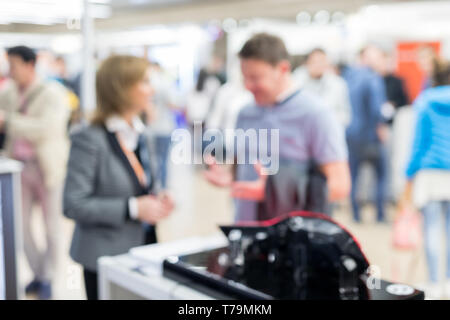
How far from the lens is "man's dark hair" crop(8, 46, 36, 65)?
2.97m

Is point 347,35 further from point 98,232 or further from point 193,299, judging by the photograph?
point 193,299

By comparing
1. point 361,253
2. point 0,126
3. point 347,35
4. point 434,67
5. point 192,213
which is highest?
point 347,35

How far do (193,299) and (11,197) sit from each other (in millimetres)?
1221

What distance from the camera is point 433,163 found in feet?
10.8

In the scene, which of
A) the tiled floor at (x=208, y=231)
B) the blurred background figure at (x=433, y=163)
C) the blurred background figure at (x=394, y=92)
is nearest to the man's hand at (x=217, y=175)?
the tiled floor at (x=208, y=231)

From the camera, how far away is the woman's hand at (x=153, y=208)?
2.02m

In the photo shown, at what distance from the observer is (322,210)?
2.20 m

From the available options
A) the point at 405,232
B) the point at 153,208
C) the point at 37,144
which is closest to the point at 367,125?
the point at 405,232

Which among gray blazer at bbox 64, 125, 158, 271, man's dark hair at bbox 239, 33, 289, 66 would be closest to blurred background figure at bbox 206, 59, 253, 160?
man's dark hair at bbox 239, 33, 289, 66

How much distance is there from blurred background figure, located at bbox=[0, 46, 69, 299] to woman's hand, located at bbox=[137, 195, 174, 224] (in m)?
1.41

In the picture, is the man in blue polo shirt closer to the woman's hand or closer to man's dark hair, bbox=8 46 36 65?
the woman's hand

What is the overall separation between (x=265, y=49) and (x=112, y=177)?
0.75m

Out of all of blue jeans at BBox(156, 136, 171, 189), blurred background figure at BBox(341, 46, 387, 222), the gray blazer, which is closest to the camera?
the gray blazer
